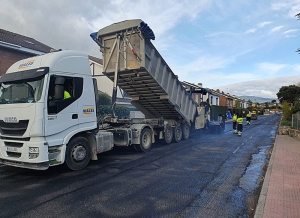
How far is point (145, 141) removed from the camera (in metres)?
9.45

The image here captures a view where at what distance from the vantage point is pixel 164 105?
10.7 m

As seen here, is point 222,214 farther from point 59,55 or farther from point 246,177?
point 59,55

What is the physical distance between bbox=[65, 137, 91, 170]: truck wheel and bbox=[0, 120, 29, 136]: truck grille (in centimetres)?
114

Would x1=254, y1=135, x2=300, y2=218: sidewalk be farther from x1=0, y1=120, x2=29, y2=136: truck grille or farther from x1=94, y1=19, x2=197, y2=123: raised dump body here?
x1=0, y1=120, x2=29, y2=136: truck grille

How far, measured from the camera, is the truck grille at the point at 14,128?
5578 mm

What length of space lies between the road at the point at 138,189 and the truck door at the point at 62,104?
122 centimetres

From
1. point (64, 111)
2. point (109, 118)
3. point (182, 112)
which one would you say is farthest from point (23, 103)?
point (182, 112)

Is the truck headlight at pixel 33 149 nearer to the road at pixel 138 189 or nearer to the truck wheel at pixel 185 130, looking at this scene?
the road at pixel 138 189

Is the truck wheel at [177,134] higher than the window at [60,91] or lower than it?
lower

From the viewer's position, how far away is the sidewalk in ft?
13.0

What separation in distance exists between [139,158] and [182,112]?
163 inches

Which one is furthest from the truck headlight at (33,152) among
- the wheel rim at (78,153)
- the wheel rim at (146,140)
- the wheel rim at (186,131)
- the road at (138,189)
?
the wheel rim at (186,131)

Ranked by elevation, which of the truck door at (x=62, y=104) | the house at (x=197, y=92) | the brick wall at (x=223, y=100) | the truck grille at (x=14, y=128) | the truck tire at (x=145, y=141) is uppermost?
the brick wall at (x=223, y=100)

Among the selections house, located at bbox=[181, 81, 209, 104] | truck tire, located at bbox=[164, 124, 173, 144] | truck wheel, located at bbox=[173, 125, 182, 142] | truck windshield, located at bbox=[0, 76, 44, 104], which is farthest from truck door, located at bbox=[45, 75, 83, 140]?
house, located at bbox=[181, 81, 209, 104]
